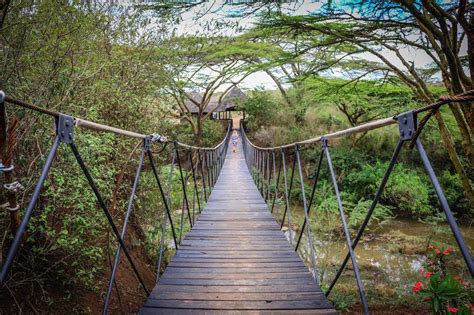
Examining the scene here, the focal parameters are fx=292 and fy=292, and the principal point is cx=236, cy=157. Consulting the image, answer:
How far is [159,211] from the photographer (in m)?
3.88

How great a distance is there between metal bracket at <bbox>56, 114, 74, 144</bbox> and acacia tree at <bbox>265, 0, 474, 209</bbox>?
2701 mm

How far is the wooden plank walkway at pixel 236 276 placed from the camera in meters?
1.54

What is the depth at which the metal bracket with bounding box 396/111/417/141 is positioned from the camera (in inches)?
35.0

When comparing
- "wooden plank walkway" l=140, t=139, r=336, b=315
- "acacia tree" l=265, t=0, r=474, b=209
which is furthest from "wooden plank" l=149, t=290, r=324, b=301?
"acacia tree" l=265, t=0, r=474, b=209

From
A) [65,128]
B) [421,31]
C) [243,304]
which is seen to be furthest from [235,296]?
[421,31]

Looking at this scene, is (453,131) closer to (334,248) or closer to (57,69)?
(334,248)

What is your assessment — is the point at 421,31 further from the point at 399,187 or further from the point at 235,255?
the point at 399,187

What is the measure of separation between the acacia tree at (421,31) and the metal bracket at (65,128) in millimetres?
2701

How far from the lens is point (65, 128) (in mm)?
935

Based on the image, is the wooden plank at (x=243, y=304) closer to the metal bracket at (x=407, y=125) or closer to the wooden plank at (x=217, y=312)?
the wooden plank at (x=217, y=312)

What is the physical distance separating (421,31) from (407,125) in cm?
336

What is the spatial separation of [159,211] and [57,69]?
223 cm

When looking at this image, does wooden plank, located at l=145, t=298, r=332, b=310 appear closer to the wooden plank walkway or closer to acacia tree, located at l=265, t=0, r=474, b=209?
the wooden plank walkway

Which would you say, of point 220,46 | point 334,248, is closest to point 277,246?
point 334,248
